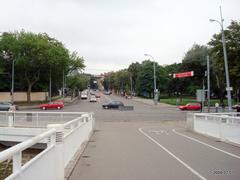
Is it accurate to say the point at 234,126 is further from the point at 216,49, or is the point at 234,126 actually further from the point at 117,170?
the point at 216,49

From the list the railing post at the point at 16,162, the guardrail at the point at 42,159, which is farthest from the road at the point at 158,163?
the railing post at the point at 16,162

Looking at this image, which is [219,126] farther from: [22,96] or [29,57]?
[22,96]

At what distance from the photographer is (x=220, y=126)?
18781 millimetres

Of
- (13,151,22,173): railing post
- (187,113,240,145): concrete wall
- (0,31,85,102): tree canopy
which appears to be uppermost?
(0,31,85,102): tree canopy

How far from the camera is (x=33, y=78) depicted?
3014 inches

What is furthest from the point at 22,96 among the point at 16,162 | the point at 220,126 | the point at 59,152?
the point at 16,162

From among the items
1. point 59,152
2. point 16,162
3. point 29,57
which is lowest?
point 59,152

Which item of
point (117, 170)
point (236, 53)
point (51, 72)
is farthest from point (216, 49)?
point (51, 72)

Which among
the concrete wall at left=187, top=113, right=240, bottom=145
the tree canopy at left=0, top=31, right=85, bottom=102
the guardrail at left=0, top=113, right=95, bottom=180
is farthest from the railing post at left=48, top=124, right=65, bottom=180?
the tree canopy at left=0, top=31, right=85, bottom=102

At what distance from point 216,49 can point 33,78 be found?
1788 inches

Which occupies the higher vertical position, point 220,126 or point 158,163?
point 220,126

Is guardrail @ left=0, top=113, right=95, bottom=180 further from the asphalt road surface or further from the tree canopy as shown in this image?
the tree canopy

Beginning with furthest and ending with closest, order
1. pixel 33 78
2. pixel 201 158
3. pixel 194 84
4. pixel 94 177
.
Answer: pixel 194 84
pixel 33 78
pixel 201 158
pixel 94 177

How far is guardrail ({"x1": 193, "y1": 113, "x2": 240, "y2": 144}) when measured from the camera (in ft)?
54.7
